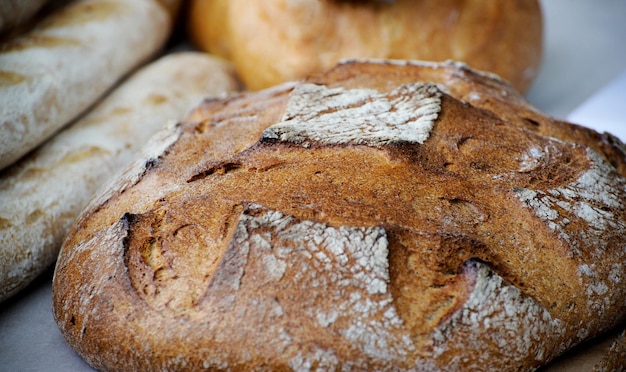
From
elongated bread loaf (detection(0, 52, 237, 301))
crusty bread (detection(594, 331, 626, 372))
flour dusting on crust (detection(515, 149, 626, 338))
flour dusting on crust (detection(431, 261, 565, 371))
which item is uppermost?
flour dusting on crust (detection(515, 149, 626, 338))

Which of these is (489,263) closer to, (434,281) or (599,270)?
(434,281)

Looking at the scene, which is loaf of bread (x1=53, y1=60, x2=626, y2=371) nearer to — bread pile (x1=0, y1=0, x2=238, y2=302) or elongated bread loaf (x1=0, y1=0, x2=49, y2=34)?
bread pile (x1=0, y1=0, x2=238, y2=302)

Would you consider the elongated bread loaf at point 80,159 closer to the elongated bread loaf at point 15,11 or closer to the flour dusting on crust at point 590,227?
the elongated bread loaf at point 15,11

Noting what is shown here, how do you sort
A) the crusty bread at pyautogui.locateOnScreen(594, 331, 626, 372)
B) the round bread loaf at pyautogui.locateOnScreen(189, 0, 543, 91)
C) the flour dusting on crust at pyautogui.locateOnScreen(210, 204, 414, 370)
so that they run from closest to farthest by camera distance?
the flour dusting on crust at pyautogui.locateOnScreen(210, 204, 414, 370)
the crusty bread at pyautogui.locateOnScreen(594, 331, 626, 372)
the round bread loaf at pyautogui.locateOnScreen(189, 0, 543, 91)

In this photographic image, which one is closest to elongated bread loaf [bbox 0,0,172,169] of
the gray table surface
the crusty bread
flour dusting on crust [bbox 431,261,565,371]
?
the gray table surface

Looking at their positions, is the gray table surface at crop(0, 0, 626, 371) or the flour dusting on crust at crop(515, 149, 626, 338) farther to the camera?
the gray table surface at crop(0, 0, 626, 371)

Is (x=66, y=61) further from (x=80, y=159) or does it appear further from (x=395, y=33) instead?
(x=395, y=33)

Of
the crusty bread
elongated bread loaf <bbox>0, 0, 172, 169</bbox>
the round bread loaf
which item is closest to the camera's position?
the crusty bread
